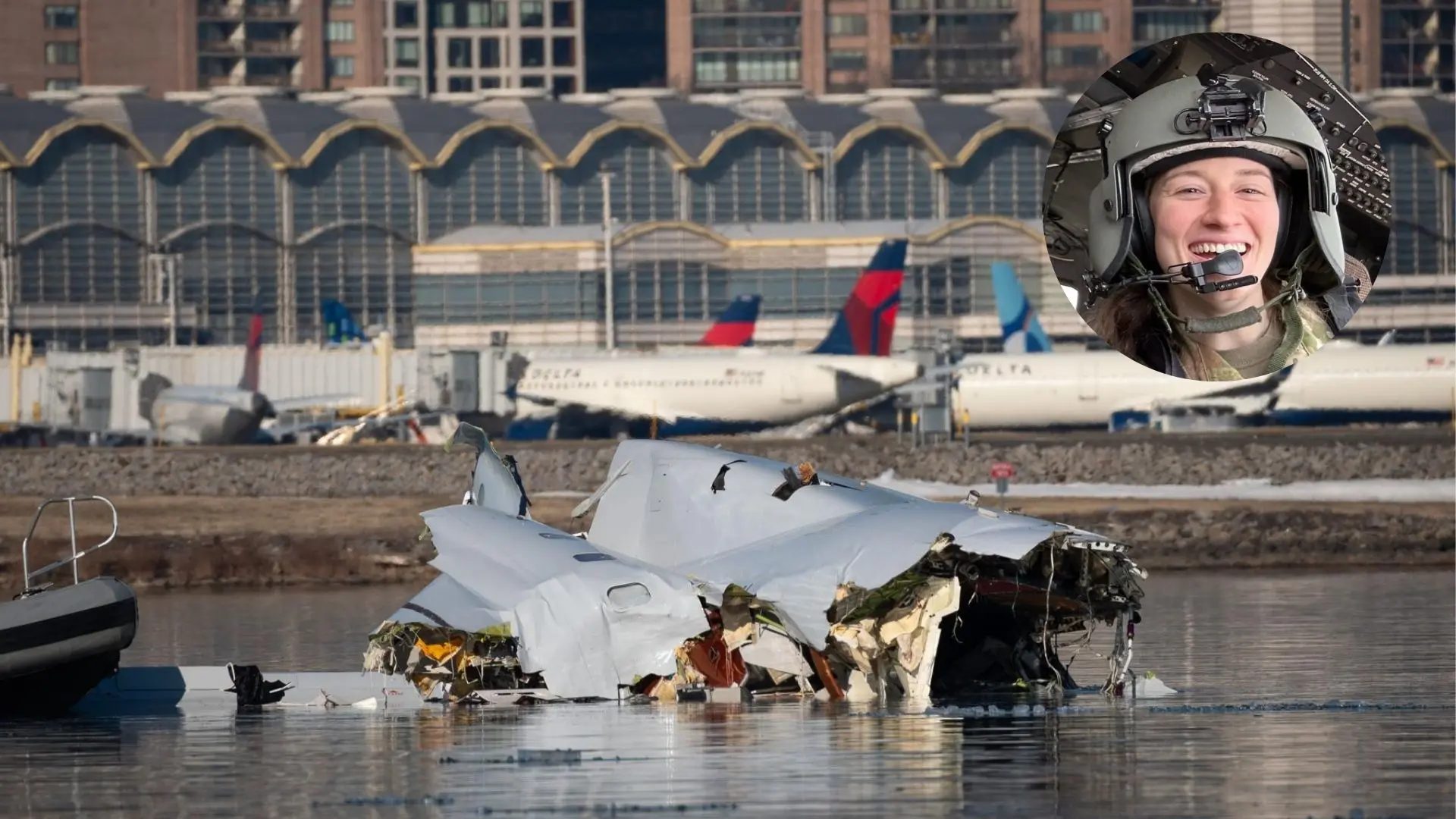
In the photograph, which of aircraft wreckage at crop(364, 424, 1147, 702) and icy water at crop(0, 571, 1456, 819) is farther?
aircraft wreckage at crop(364, 424, 1147, 702)

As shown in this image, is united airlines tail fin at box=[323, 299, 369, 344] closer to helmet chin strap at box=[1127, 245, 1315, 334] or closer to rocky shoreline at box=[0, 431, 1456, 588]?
rocky shoreline at box=[0, 431, 1456, 588]

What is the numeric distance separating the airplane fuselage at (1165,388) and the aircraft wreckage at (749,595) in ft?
229

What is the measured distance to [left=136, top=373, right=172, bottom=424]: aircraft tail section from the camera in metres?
104

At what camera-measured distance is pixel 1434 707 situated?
24.1 m

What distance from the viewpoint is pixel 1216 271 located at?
1300 cm

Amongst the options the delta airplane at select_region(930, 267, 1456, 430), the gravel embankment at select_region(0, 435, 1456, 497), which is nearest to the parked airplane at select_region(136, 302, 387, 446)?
the gravel embankment at select_region(0, 435, 1456, 497)

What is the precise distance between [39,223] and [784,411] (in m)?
62.7

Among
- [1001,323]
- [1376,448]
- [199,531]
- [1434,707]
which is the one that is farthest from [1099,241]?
[1001,323]

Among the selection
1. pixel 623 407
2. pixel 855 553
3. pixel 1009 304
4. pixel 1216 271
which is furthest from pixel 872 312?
pixel 1216 271

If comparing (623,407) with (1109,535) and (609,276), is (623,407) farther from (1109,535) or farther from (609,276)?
(1109,535)

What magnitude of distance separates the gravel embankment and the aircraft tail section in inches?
734

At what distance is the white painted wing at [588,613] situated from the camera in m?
25.2

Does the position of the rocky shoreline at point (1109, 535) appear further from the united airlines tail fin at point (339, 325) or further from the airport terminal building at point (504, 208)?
the airport terminal building at point (504, 208)

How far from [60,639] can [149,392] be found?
8248cm
